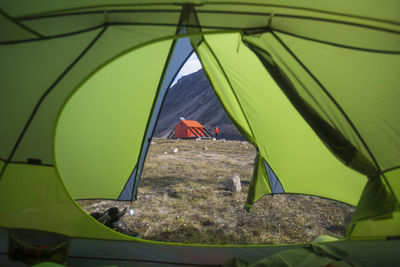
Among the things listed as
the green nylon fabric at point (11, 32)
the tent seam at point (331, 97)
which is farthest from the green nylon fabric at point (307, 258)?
the green nylon fabric at point (11, 32)

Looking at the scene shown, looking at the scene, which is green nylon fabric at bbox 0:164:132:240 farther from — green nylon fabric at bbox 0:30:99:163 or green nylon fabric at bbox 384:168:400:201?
green nylon fabric at bbox 384:168:400:201

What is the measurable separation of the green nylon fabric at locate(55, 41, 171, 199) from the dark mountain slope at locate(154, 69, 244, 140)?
52.0ft

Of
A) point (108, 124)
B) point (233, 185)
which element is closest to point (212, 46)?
point (108, 124)

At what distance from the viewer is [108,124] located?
2.68 meters

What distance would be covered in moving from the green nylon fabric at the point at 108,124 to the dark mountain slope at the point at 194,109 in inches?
624

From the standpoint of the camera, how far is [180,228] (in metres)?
2.77

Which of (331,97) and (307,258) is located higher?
(331,97)

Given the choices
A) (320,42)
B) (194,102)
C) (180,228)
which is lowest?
(180,228)

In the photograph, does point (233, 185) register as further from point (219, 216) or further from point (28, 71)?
point (28, 71)

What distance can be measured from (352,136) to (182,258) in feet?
5.49

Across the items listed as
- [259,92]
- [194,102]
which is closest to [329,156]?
[259,92]

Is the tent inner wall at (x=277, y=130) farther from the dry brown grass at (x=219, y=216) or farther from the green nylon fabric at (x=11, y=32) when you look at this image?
the green nylon fabric at (x=11, y=32)

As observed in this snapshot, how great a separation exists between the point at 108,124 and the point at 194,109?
29745mm

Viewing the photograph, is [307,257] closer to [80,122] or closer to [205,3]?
[205,3]
